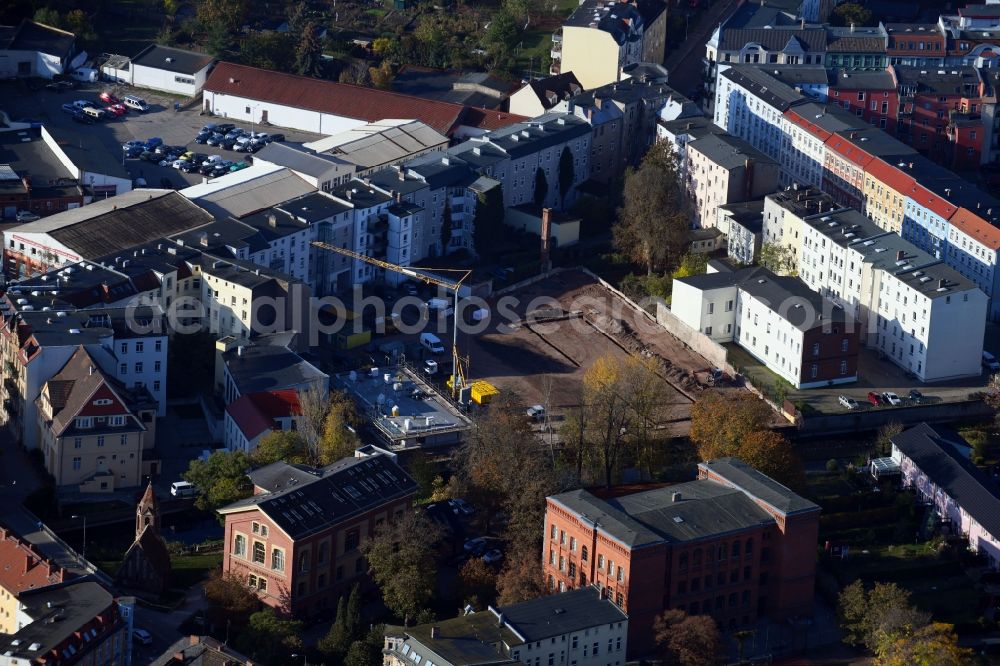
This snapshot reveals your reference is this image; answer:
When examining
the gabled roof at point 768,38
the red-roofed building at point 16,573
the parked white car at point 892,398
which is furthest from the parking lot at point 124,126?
the red-roofed building at point 16,573

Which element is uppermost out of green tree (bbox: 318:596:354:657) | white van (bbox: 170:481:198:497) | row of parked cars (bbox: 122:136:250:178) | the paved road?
the paved road

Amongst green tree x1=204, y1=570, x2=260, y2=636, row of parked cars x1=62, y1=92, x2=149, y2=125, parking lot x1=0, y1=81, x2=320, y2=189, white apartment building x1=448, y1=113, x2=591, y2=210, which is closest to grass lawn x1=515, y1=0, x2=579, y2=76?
white apartment building x1=448, y1=113, x2=591, y2=210

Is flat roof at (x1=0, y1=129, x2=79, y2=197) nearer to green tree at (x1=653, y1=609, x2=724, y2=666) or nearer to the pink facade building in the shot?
the pink facade building

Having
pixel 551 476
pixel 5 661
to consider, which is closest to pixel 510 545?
pixel 551 476

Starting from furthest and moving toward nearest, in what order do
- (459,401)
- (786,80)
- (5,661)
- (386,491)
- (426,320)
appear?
(786,80)
(426,320)
(459,401)
(386,491)
(5,661)

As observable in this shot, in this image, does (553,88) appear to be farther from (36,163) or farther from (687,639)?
(687,639)

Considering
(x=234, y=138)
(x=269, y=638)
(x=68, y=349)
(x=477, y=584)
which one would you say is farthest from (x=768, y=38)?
(x=269, y=638)

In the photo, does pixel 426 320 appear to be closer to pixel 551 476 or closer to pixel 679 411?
pixel 679 411
